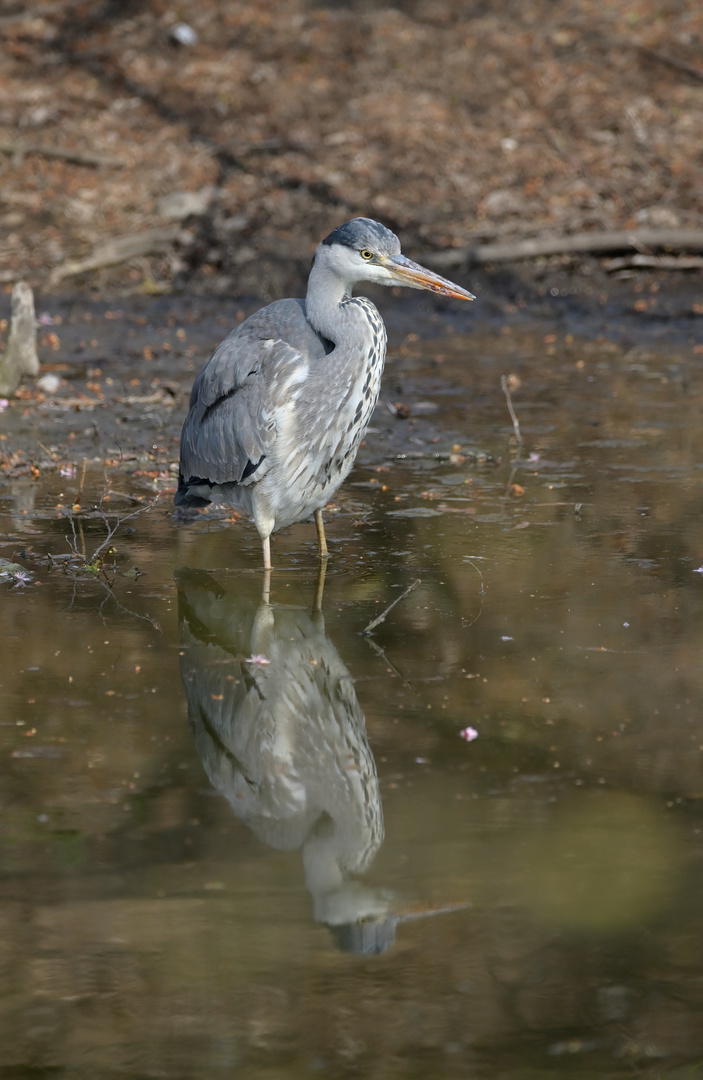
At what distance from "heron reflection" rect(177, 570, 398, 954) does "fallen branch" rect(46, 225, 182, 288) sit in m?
7.72

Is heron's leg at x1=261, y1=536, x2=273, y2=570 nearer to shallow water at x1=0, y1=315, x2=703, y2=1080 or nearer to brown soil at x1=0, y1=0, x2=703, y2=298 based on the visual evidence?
shallow water at x1=0, y1=315, x2=703, y2=1080

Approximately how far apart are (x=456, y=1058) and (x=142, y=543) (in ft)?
13.7

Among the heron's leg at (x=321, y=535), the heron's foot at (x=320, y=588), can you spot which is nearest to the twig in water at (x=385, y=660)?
the heron's foot at (x=320, y=588)

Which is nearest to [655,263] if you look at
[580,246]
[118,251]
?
[580,246]

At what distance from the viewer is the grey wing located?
6.31 meters

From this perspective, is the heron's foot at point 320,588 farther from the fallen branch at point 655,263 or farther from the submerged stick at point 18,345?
the fallen branch at point 655,263

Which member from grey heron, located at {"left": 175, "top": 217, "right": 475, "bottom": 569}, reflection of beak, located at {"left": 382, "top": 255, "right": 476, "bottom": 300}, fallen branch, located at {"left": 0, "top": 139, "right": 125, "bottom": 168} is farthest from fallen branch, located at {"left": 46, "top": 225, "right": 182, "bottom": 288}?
reflection of beak, located at {"left": 382, "top": 255, "right": 476, "bottom": 300}

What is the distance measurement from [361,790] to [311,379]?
97.0 inches

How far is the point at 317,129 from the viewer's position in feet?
49.9

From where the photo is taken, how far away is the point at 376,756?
179 inches

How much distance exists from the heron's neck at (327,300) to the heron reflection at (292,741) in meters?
1.19

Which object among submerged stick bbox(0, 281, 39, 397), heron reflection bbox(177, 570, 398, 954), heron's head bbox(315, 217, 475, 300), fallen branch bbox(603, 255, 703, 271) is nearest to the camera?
heron reflection bbox(177, 570, 398, 954)

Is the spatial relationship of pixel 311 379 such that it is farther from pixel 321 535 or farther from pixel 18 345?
pixel 18 345

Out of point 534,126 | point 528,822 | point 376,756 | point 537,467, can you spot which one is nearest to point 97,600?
point 376,756
